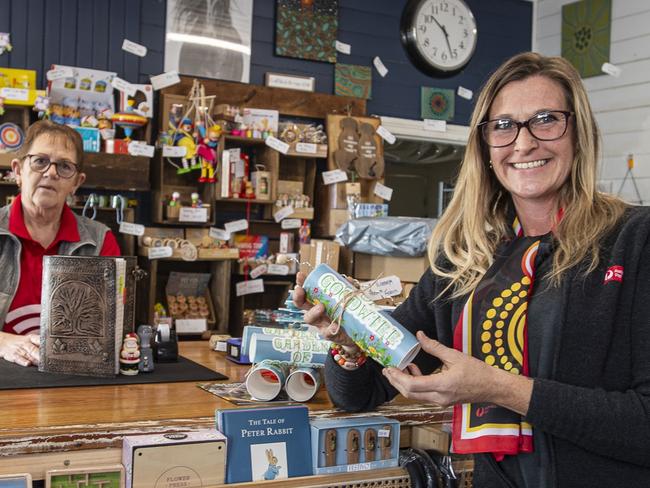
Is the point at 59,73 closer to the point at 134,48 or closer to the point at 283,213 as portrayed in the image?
the point at 134,48

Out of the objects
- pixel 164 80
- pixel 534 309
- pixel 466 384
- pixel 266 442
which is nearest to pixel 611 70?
pixel 164 80

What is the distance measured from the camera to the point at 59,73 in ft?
16.4

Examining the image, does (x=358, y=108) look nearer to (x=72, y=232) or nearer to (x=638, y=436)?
(x=72, y=232)

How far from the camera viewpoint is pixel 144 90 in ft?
17.1

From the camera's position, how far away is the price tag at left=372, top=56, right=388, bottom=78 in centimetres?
621

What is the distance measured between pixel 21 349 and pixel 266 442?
0.89m

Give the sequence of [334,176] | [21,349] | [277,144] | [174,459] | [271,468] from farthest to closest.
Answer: [334,176]
[277,144]
[21,349]
[271,468]
[174,459]

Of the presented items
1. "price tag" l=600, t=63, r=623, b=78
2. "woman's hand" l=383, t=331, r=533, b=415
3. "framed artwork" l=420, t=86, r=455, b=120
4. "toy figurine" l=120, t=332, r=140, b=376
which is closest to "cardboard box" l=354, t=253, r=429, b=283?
"toy figurine" l=120, t=332, r=140, b=376

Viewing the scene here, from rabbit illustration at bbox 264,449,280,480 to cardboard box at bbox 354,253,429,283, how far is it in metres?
1.93

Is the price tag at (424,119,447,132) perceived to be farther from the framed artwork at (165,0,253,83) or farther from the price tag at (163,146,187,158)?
the price tag at (163,146,187,158)

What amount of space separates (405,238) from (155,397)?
2.16 m

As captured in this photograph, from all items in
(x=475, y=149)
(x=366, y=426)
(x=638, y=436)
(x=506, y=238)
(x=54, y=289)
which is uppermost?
(x=475, y=149)

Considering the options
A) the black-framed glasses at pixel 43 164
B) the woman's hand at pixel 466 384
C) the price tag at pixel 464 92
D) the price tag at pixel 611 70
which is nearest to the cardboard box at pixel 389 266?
the black-framed glasses at pixel 43 164

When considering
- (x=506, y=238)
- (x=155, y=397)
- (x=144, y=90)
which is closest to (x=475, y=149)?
(x=506, y=238)
